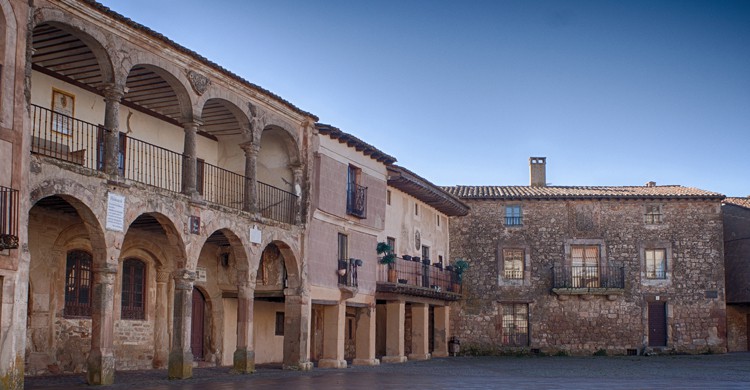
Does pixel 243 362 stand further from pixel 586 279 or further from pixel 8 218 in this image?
pixel 586 279

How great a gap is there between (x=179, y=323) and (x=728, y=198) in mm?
33788

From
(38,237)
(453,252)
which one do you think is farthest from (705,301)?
(38,237)

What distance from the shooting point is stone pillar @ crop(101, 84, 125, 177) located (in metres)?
18.0

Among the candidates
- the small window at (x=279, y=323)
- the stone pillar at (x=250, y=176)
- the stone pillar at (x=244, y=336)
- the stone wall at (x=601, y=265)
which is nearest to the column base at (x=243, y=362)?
the stone pillar at (x=244, y=336)

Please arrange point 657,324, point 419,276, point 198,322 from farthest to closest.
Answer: point 657,324, point 419,276, point 198,322

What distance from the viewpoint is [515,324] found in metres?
40.5

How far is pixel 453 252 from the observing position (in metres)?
41.3

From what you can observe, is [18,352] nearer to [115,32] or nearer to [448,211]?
[115,32]

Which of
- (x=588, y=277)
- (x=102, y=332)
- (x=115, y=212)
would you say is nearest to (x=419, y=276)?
(x=588, y=277)

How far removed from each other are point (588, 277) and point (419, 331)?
9.97 metres

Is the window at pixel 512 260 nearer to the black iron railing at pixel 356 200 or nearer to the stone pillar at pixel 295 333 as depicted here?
the black iron railing at pixel 356 200

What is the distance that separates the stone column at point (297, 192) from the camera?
25.8 metres

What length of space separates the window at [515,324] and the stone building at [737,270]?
978 cm

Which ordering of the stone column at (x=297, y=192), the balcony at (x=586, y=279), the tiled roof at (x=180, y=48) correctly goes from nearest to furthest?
the tiled roof at (x=180, y=48)
the stone column at (x=297, y=192)
the balcony at (x=586, y=279)
